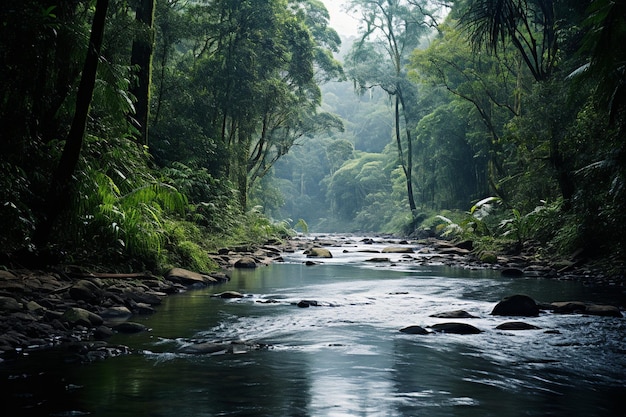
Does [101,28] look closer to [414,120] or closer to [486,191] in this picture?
[486,191]

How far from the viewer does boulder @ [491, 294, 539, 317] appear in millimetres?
6574

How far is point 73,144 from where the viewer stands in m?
6.55

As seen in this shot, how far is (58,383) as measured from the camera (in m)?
3.54

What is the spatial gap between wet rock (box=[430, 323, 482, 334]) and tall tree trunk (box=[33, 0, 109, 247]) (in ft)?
15.6

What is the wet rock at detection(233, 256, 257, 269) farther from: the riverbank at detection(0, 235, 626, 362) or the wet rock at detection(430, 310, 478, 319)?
the wet rock at detection(430, 310, 478, 319)

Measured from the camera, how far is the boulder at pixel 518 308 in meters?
6.57

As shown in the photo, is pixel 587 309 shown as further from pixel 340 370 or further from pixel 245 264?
pixel 245 264

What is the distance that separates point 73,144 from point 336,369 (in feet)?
14.4

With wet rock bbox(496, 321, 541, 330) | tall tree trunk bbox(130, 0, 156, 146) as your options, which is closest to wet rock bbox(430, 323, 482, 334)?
wet rock bbox(496, 321, 541, 330)

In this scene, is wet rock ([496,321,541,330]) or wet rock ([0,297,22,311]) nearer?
wet rock ([0,297,22,311])

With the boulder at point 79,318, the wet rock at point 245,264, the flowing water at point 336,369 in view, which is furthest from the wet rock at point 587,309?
the wet rock at point 245,264

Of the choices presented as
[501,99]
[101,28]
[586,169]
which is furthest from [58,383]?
[501,99]

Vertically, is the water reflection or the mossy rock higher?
the mossy rock

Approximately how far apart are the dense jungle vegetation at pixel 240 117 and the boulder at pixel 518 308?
102 inches
